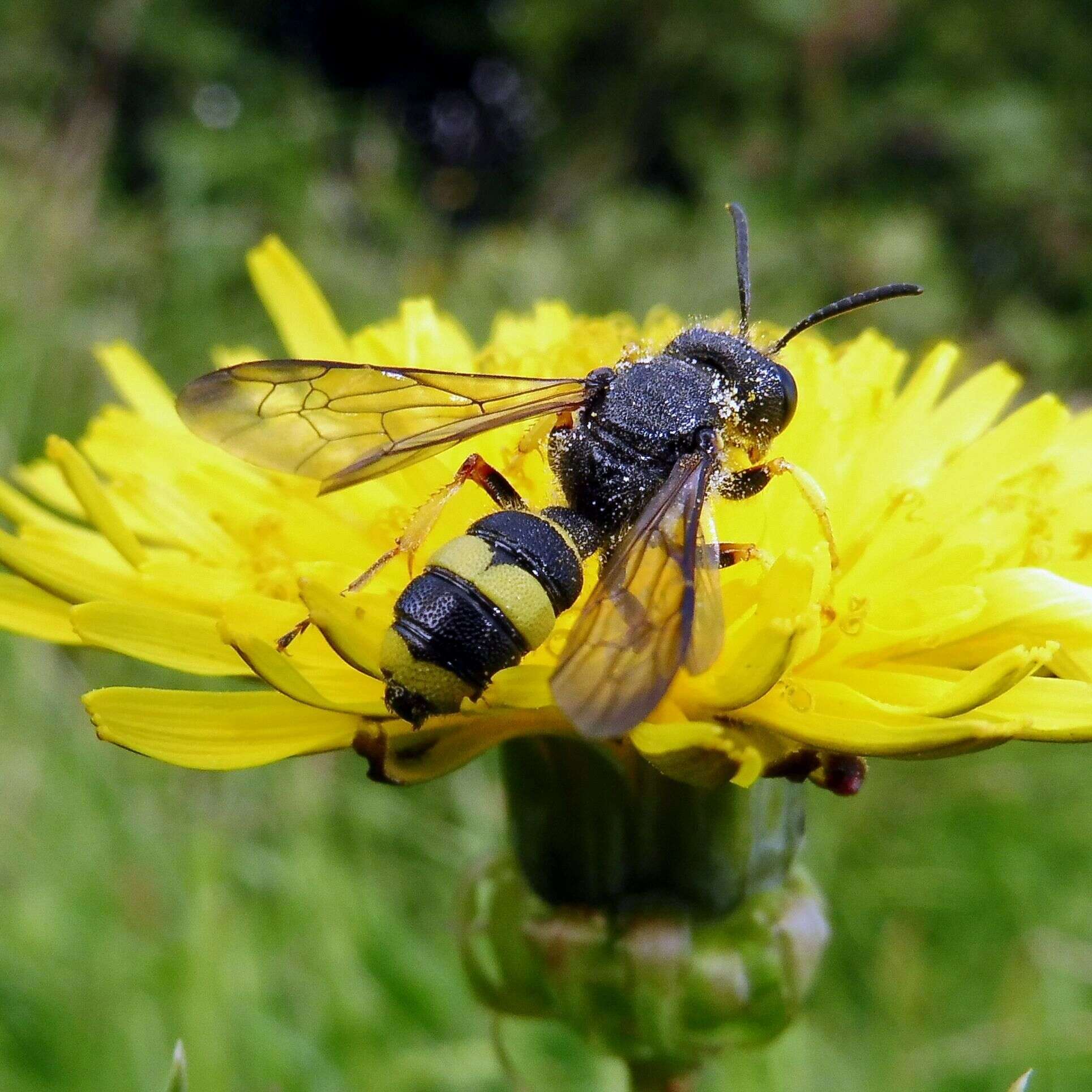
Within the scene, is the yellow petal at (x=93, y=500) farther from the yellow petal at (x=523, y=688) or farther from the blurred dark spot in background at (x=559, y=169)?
the blurred dark spot in background at (x=559, y=169)

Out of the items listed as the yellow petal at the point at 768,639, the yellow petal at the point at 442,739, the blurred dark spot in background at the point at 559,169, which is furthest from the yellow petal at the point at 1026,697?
the blurred dark spot in background at the point at 559,169

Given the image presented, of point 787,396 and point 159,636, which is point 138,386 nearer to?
point 159,636

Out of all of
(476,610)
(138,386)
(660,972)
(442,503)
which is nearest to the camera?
(476,610)

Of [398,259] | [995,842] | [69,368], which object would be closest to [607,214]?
[398,259]

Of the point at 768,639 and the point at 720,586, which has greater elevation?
the point at 720,586

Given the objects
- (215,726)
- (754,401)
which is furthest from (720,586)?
(215,726)

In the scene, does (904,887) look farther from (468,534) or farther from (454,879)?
(468,534)
